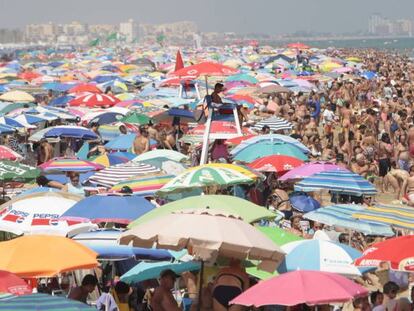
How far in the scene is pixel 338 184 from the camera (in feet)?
32.3

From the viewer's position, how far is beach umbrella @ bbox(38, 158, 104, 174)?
412 inches

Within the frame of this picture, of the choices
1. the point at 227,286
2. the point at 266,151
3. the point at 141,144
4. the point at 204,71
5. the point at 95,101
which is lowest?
the point at 95,101

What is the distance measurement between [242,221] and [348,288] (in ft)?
3.51

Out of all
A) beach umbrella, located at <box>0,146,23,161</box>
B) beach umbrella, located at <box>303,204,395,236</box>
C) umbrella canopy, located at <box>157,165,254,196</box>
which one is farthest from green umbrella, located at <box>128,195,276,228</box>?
beach umbrella, located at <box>0,146,23,161</box>

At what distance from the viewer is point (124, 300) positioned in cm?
670

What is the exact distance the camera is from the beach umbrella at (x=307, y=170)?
10312mm

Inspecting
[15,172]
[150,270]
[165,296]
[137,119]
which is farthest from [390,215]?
[137,119]

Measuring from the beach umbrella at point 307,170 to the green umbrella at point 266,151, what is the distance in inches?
34.9

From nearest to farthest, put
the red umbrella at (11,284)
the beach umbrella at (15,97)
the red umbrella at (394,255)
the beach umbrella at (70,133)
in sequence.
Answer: the red umbrella at (11,284) → the red umbrella at (394,255) → the beach umbrella at (70,133) → the beach umbrella at (15,97)

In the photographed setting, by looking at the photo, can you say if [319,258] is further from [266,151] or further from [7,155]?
[7,155]

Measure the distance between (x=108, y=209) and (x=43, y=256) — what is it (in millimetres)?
1698

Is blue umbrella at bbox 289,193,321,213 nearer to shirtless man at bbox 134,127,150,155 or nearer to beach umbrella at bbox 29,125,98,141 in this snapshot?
shirtless man at bbox 134,127,150,155

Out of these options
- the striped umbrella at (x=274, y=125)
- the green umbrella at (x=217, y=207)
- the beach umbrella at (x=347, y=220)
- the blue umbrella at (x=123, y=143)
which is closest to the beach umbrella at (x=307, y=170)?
the beach umbrella at (x=347, y=220)

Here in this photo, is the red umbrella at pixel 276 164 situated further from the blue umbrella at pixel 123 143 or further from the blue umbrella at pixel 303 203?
the blue umbrella at pixel 123 143
